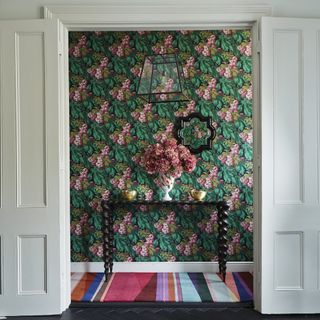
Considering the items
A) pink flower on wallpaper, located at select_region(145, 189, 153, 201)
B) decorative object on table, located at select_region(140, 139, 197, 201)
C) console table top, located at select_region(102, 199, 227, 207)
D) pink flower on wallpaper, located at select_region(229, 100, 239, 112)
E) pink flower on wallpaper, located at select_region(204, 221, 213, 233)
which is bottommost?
pink flower on wallpaper, located at select_region(204, 221, 213, 233)

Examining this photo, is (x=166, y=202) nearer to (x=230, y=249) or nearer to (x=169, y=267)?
(x=169, y=267)

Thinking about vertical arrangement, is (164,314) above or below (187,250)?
below

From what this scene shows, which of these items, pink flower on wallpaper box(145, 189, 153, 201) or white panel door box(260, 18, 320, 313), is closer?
white panel door box(260, 18, 320, 313)

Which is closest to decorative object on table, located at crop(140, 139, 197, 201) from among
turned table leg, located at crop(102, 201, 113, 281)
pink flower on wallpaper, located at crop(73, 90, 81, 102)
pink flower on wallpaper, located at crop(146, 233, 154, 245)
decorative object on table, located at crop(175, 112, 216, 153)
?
decorative object on table, located at crop(175, 112, 216, 153)

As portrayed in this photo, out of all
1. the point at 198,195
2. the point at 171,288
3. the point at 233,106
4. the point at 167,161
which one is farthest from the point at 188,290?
the point at 233,106

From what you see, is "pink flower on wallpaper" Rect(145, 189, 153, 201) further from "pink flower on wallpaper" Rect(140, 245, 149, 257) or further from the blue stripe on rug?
the blue stripe on rug

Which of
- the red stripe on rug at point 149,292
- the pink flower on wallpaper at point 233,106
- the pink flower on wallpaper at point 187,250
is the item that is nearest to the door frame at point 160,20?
the red stripe on rug at point 149,292

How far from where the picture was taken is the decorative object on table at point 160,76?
447 centimetres

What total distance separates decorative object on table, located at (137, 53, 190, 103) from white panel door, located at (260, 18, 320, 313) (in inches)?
55.0

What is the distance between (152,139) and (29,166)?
182 centimetres

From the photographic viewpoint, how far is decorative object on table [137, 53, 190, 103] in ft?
14.7

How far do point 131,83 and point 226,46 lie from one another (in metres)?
1.20

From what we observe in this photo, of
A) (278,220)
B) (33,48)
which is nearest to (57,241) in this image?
(33,48)

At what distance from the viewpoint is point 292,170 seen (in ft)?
10.8
